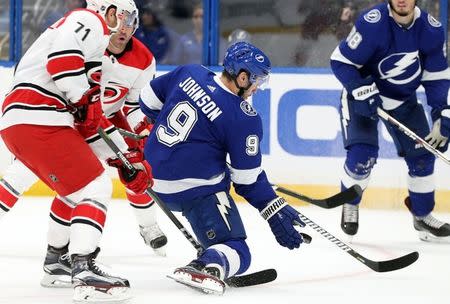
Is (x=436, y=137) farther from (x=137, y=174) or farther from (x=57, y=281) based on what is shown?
(x=57, y=281)

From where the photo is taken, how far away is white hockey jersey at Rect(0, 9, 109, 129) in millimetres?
3363

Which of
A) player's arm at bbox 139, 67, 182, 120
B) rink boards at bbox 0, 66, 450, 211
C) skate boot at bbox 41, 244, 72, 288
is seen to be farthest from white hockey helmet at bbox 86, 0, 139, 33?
rink boards at bbox 0, 66, 450, 211

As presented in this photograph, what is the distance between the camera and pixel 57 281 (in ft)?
12.1

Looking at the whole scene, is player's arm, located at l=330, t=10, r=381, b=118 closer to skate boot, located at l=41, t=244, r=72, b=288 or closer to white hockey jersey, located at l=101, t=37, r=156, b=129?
white hockey jersey, located at l=101, t=37, r=156, b=129

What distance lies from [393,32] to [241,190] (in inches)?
62.4

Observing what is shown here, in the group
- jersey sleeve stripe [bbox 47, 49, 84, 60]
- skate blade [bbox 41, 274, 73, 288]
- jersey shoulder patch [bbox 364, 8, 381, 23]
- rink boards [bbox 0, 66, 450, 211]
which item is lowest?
rink boards [bbox 0, 66, 450, 211]

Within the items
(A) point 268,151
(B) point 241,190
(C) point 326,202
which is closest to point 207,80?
(B) point 241,190

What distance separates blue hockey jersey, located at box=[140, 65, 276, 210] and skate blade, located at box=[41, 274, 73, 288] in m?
0.43

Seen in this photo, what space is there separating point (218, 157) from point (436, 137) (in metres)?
1.62

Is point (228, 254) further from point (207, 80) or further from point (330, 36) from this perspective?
point (330, 36)

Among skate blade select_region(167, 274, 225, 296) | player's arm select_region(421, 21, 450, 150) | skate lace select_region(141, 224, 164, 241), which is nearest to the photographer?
skate blade select_region(167, 274, 225, 296)

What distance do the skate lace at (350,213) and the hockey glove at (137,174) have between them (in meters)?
1.61

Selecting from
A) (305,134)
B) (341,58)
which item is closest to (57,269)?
(341,58)

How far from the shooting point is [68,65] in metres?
3.36
